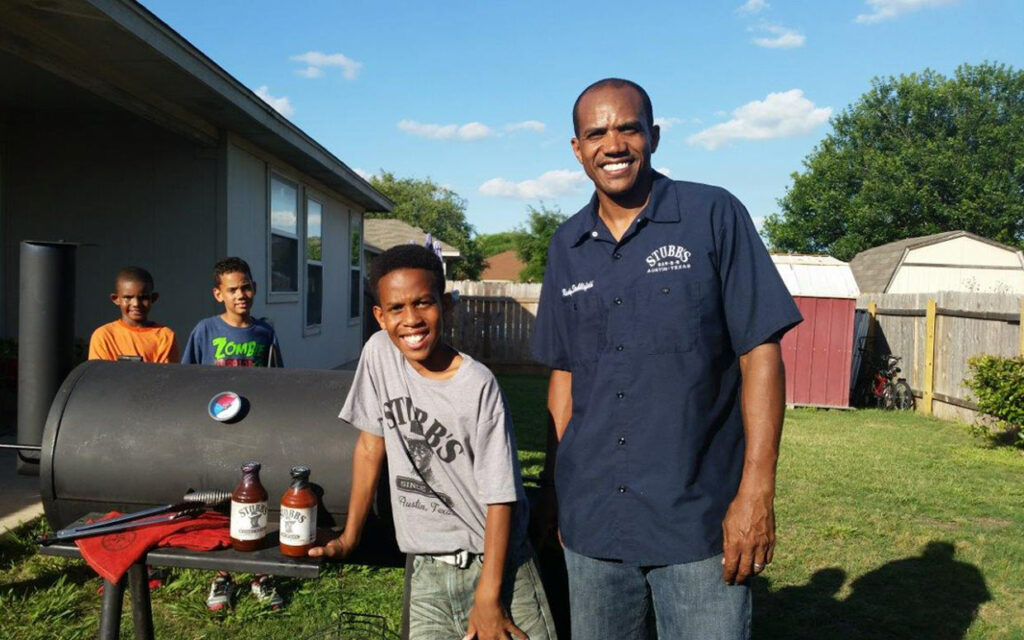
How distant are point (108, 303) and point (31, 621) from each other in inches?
214

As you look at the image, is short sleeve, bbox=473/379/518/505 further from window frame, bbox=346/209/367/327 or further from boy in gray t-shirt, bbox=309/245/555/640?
window frame, bbox=346/209/367/327

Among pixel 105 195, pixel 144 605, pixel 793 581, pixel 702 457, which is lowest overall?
pixel 793 581

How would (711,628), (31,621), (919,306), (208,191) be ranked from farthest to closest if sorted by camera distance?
(919,306) < (208,191) < (31,621) < (711,628)

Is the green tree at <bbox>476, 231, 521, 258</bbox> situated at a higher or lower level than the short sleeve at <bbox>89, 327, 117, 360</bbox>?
higher

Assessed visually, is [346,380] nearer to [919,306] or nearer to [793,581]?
[793,581]

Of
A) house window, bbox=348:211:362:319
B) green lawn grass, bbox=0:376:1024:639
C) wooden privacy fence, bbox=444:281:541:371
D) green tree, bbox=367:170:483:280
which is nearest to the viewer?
green lawn grass, bbox=0:376:1024:639

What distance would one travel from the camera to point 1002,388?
8.83 m

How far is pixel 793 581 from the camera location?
16.0 feet

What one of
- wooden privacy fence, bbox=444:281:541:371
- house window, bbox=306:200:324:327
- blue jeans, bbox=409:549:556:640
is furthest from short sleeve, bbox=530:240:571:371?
wooden privacy fence, bbox=444:281:541:371

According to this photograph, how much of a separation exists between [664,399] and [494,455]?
0.53 m

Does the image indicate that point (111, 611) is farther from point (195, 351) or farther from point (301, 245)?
point (301, 245)

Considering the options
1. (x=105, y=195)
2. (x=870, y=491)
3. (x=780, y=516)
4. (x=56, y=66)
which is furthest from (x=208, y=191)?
A: (x=870, y=491)

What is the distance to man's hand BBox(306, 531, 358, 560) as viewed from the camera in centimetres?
252

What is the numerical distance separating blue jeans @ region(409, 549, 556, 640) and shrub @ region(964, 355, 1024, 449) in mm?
8040
